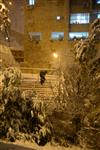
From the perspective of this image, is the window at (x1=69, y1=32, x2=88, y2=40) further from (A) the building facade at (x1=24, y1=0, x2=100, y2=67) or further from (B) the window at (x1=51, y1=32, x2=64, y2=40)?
(B) the window at (x1=51, y1=32, x2=64, y2=40)

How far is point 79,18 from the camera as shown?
148 feet

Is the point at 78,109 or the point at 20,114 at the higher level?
the point at 78,109

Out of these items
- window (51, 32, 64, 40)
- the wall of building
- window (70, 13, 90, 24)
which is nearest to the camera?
window (70, 13, 90, 24)

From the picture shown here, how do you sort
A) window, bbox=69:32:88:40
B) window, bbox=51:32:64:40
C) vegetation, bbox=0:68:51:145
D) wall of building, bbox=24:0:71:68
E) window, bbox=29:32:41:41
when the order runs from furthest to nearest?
window, bbox=29:32:41:41 < wall of building, bbox=24:0:71:68 < window, bbox=51:32:64:40 < window, bbox=69:32:88:40 < vegetation, bbox=0:68:51:145

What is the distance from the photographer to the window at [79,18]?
1762 inches

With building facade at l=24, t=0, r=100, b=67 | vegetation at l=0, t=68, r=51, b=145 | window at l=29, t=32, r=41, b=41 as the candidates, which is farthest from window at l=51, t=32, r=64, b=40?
vegetation at l=0, t=68, r=51, b=145

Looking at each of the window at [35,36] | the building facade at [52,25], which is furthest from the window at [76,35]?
the window at [35,36]

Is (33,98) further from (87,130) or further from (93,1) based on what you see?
(93,1)

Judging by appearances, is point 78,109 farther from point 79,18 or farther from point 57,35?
point 79,18

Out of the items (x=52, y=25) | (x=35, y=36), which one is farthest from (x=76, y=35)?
(x=35, y=36)

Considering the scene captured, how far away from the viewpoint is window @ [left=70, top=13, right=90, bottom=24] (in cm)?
4475

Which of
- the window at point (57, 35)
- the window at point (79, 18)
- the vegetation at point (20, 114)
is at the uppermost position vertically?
the window at point (79, 18)

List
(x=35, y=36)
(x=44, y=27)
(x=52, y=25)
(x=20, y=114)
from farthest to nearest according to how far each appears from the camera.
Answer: (x=35, y=36), (x=44, y=27), (x=52, y=25), (x=20, y=114)

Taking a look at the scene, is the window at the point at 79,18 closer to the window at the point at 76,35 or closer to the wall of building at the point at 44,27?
A: the wall of building at the point at 44,27
